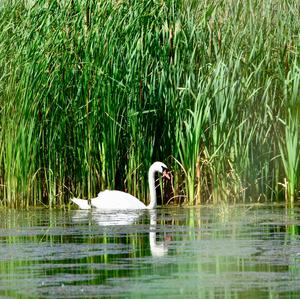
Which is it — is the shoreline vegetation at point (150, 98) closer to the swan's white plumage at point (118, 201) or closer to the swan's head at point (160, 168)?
the swan's head at point (160, 168)

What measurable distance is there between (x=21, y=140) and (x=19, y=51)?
967mm

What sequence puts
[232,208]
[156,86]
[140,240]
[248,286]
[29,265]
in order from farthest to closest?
[156,86] → [232,208] → [140,240] → [29,265] → [248,286]

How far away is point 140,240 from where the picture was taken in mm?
9133

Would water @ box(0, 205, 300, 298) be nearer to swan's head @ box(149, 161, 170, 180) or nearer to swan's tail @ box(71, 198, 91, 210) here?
swan's tail @ box(71, 198, 91, 210)

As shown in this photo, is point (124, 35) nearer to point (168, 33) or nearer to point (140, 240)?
point (168, 33)

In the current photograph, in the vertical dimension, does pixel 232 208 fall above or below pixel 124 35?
below

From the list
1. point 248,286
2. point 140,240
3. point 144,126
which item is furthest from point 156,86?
point 248,286

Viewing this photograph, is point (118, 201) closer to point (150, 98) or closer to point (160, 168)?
point (160, 168)

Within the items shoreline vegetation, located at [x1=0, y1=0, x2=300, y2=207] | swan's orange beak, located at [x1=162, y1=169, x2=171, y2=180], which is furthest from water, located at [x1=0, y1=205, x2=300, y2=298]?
shoreline vegetation, located at [x1=0, y1=0, x2=300, y2=207]

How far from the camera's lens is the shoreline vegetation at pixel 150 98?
1173 centimetres

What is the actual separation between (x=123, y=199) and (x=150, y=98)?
1.24 meters

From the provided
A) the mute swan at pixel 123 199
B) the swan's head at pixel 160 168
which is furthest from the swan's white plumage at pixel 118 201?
the swan's head at pixel 160 168

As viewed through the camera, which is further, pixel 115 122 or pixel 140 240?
pixel 115 122

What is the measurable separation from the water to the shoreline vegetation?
0.54 metres
